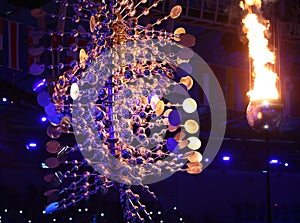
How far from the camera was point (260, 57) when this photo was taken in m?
4.50

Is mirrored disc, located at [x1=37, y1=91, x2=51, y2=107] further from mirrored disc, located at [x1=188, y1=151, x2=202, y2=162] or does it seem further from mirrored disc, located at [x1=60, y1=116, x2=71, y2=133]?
mirrored disc, located at [x1=188, y1=151, x2=202, y2=162]

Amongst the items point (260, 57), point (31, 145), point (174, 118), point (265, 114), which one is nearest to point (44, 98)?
point (174, 118)

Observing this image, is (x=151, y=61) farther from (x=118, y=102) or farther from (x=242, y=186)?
(x=242, y=186)

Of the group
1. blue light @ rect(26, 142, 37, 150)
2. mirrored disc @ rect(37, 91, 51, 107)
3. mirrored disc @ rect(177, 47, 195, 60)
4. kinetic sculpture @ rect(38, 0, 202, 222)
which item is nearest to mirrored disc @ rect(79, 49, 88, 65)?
kinetic sculpture @ rect(38, 0, 202, 222)

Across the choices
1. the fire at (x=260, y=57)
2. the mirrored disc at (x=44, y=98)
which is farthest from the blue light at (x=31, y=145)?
the mirrored disc at (x=44, y=98)

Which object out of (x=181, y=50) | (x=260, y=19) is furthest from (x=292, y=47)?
(x=181, y=50)

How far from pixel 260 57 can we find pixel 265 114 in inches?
57.9

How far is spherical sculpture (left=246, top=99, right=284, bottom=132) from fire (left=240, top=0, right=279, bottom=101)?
2.3 inches

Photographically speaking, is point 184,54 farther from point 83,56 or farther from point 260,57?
point 260,57

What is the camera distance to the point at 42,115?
26.8 ft

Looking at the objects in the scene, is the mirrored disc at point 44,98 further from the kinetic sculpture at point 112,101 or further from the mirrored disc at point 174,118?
the mirrored disc at point 174,118

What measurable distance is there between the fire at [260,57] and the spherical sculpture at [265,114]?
59 mm

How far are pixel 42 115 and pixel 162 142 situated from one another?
4.95 m

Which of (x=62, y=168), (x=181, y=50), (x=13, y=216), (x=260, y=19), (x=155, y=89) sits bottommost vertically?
(x=13, y=216)
